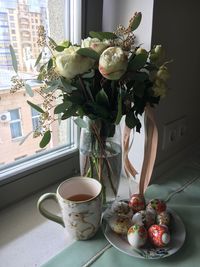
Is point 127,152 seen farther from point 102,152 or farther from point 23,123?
point 23,123

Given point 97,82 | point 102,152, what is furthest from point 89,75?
point 102,152

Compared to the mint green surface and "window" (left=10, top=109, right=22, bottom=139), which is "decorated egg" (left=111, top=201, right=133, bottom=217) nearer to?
the mint green surface

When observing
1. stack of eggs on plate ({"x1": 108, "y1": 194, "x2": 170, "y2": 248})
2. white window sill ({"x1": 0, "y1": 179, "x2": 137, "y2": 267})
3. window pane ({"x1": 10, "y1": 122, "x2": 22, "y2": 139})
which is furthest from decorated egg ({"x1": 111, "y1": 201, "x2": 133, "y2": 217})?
window pane ({"x1": 10, "y1": 122, "x2": 22, "y2": 139})

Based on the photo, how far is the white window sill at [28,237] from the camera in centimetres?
56

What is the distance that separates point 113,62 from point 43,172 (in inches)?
17.7

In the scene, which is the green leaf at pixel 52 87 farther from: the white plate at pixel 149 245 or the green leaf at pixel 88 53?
the white plate at pixel 149 245

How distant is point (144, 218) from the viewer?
0.59 metres

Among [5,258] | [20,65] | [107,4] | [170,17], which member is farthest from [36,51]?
[5,258]

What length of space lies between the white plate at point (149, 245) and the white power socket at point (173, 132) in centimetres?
30

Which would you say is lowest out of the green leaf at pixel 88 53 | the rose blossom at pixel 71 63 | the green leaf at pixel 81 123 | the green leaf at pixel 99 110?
the green leaf at pixel 81 123

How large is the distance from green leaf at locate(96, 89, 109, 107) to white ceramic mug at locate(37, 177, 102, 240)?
0.64 feet

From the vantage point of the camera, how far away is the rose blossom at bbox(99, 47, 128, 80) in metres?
0.45

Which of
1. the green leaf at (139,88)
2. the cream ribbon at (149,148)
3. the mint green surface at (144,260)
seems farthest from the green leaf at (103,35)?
the mint green surface at (144,260)

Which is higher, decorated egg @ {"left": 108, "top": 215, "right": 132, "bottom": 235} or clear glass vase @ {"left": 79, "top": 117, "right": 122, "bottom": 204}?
clear glass vase @ {"left": 79, "top": 117, "right": 122, "bottom": 204}
